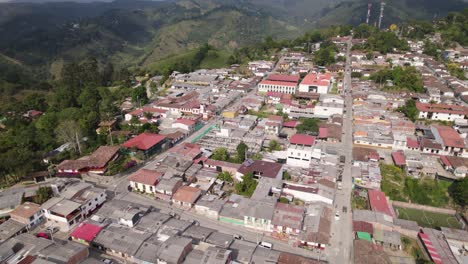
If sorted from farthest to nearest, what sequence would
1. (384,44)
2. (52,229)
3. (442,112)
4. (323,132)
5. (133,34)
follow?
1. (133,34)
2. (384,44)
3. (442,112)
4. (323,132)
5. (52,229)

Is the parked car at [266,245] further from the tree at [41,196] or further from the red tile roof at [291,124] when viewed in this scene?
the red tile roof at [291,124]

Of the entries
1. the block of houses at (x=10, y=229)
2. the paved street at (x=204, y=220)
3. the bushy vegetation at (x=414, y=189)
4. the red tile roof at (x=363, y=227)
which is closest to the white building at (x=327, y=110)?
the bushy vegetation at (x=414, y=189)

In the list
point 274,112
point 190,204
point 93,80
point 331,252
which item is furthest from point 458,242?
point 93,80

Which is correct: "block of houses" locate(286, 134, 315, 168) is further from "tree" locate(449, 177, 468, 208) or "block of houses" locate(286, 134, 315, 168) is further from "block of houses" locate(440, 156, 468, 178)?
"block of houses" locate(440, 156, 468, 178)

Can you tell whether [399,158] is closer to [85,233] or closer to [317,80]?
[317,80]

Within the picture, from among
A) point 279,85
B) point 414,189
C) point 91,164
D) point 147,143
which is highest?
point 279,85

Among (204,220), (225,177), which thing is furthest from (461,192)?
(204,220)
